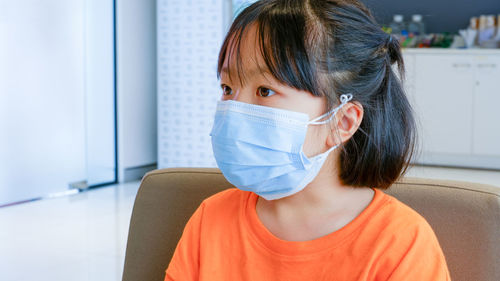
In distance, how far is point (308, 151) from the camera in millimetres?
892

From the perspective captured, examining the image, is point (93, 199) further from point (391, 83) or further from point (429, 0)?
point (429, 0)

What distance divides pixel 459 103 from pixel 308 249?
4426 mm

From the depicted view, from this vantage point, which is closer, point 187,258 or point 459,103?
point 187,258

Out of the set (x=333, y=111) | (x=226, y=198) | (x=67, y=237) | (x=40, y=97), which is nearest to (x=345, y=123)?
(x=333, y=111)

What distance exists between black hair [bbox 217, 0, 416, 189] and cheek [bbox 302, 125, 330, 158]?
0.14ft

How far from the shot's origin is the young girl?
826mm

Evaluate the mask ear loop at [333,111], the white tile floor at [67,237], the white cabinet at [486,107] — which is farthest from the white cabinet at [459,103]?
the mask ear loop at [333,111]

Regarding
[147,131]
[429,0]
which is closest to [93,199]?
[147,131]

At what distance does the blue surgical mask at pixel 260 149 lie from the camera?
0.86 meters

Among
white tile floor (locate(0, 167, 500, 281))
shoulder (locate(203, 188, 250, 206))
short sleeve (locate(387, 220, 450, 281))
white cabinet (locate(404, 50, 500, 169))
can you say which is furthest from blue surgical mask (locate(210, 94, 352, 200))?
white cabinet (locate(404, 50, 500, 169))

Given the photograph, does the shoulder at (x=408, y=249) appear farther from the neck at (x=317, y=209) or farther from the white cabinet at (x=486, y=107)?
the white cabinet at (x=486, y=107)

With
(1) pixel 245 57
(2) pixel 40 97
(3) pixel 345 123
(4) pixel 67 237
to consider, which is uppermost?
(1) pixel 245 57

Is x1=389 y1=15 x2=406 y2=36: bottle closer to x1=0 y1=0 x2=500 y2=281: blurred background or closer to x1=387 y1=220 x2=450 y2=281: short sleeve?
x1=0 y1=0 x2=500 y2=281: blurred background

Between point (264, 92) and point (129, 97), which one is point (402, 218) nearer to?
point (264, 92)
